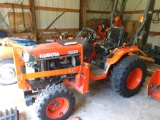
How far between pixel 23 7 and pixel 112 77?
5.06 meters

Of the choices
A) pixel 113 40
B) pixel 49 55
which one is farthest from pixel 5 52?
pixel 113 40

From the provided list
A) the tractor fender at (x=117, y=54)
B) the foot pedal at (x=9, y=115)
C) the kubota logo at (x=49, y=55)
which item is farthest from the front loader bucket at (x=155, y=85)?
the foot pedal at (x=9, y=115)

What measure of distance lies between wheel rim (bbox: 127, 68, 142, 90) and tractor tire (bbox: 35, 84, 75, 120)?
4.20 feet

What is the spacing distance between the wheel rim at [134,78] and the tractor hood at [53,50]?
48.5 inches

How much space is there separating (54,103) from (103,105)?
908 mm

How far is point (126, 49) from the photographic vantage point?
103 inches

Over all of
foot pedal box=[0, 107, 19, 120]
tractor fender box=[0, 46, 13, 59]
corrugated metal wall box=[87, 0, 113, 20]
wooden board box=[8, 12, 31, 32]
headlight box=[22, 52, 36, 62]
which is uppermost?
corrugated metal wall box=[87, 0, 113, 20]

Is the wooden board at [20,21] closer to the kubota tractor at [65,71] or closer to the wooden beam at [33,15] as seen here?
the wooden beam at [33,15]

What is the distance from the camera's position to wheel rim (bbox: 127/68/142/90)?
2719 mm

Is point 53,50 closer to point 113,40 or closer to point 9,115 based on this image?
point 9,115

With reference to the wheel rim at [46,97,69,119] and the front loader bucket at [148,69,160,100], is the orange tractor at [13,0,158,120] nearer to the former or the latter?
the wheel rim at [46,97,69,119]

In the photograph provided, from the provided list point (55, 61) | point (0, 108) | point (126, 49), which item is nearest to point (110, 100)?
point (126, 49)

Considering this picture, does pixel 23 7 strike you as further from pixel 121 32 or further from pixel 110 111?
pixel 110 111

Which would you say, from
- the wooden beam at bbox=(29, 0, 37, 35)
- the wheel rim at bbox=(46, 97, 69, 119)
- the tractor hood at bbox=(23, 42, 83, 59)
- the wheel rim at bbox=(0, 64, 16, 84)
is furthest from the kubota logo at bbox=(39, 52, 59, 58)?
the wooden beam at bbox=(29, 0, 37, 35)
